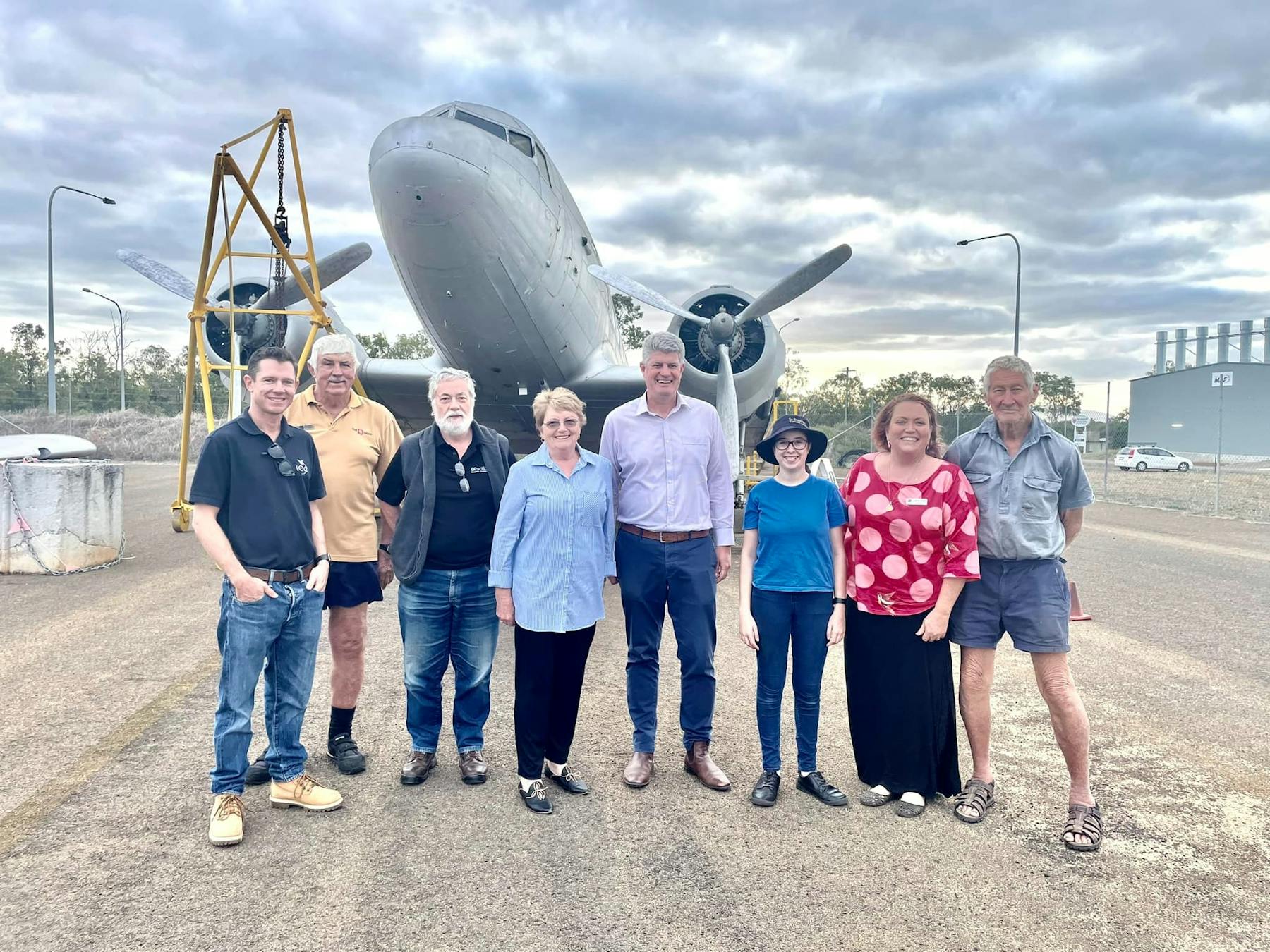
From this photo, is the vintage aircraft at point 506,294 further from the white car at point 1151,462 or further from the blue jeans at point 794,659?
the white car at point 1151,462

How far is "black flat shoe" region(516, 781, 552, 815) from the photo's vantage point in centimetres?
337

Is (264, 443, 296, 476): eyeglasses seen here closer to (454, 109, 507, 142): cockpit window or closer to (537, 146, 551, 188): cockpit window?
(454, 109, 507, 142): cockpit window

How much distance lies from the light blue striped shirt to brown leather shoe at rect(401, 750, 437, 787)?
0.86 meters

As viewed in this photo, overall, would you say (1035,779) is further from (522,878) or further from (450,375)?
(450,375)

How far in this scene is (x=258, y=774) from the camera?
363 centimetres

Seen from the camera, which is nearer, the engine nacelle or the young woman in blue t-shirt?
the young woman in blue t-shirt

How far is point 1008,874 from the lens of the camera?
9.41ft

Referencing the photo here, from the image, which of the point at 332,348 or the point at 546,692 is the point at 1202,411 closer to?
the point at 546,692

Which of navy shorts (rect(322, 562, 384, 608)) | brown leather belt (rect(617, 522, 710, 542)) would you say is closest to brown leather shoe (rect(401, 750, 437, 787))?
navy shorts (rect(322, 562, 384, 608))

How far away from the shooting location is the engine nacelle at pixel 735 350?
527 inches

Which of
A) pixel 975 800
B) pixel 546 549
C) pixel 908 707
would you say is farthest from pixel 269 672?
pixel 975 800

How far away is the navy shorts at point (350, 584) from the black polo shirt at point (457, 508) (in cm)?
38

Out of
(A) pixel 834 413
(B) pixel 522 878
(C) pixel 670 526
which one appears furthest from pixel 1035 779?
(A) pixel 834 413

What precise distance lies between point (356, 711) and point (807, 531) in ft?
9.48
